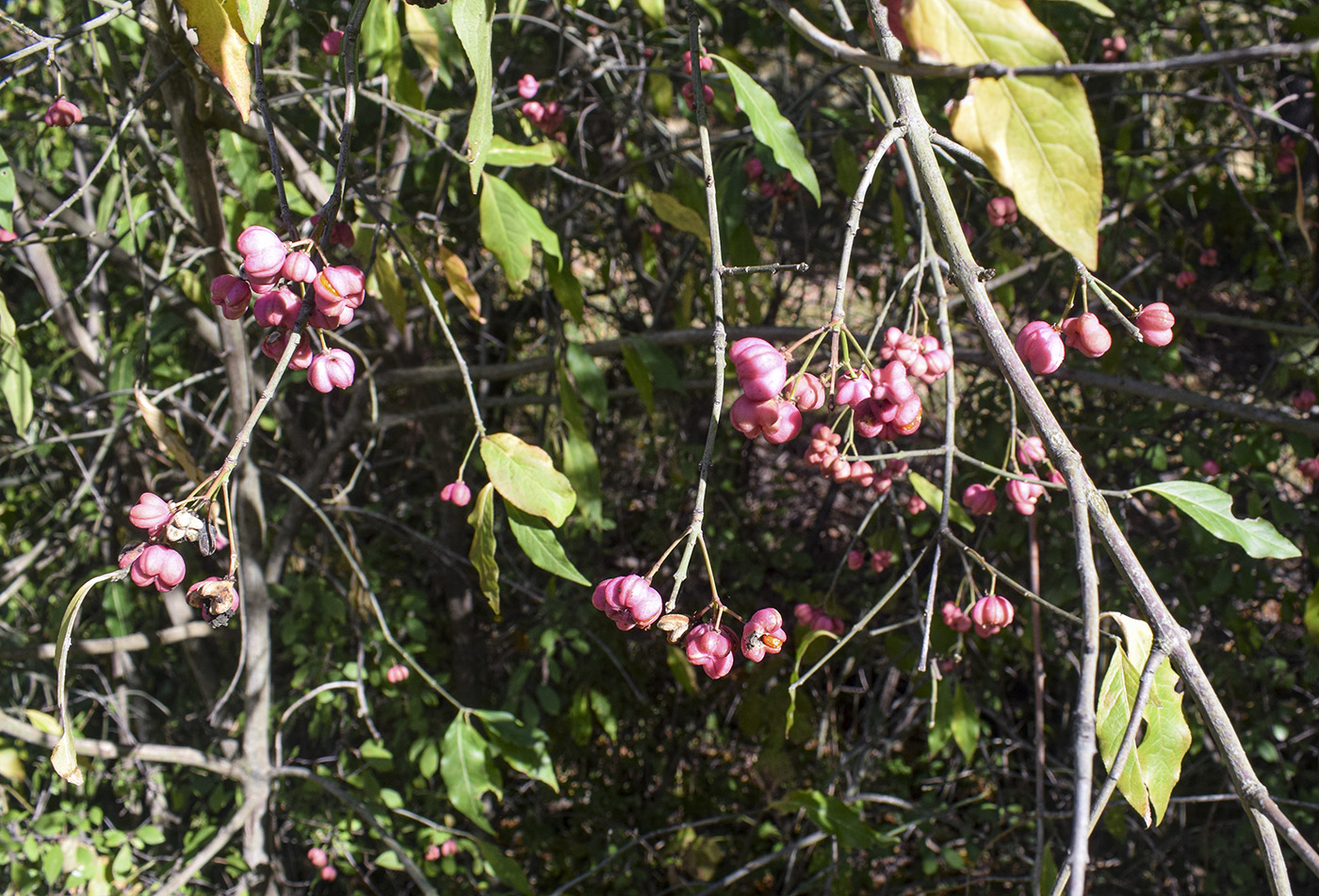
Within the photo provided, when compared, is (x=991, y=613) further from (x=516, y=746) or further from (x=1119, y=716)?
(x=516, y=746)

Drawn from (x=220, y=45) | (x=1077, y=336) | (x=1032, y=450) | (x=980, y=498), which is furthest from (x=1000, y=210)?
(x=220, y=45)

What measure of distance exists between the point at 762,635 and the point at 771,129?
67cm

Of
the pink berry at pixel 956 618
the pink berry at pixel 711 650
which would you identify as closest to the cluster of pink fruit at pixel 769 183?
the pink berry at pixel 956 618

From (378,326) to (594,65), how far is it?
104cm

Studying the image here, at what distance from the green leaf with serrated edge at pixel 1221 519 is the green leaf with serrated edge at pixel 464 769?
1.38 m

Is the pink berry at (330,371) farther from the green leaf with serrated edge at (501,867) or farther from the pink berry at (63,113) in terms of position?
the green leaf with serrated edge at (501,867)

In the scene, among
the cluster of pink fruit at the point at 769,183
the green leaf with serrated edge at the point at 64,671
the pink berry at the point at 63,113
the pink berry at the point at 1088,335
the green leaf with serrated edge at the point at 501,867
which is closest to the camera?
the green leaf with serrated edge at the point at 64,671

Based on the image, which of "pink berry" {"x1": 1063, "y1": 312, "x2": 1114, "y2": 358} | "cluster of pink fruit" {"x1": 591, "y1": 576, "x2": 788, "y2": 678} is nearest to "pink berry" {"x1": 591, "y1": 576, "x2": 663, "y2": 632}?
"cluster of pink fruit" {"x1": 591, "y1": 576, "x2": 788, "y2": 678}

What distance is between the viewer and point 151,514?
0.84m

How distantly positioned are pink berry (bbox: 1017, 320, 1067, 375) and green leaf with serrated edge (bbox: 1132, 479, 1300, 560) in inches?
7.0

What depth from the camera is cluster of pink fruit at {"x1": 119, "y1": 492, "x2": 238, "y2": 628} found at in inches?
30.6

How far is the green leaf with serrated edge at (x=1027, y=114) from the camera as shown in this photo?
482 millimetres

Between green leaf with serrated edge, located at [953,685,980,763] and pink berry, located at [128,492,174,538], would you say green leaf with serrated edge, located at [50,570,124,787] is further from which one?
green leaf with serrated edge, located at [953,685,980,763]

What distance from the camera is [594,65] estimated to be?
8.66ft
